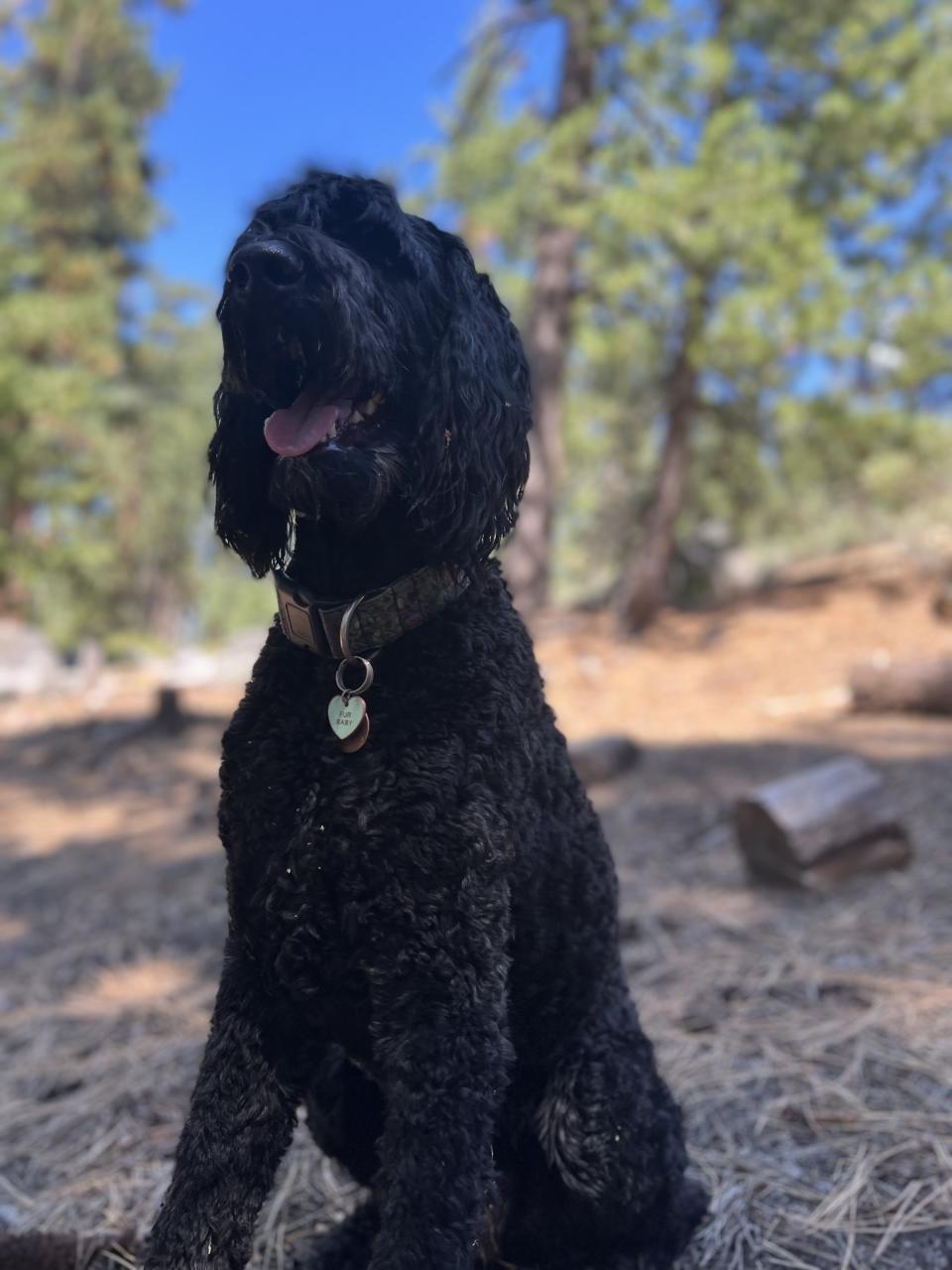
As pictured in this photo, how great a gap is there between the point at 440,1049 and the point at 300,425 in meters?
0.99

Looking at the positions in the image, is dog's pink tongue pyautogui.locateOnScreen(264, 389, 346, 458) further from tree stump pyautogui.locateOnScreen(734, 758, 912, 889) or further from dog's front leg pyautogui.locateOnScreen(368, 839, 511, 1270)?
tree stump pyautogui.locateOnScreen(734, 758, 912, 889)

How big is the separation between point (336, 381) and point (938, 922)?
3.44 meters

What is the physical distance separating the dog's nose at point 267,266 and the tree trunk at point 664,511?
9.94 meters

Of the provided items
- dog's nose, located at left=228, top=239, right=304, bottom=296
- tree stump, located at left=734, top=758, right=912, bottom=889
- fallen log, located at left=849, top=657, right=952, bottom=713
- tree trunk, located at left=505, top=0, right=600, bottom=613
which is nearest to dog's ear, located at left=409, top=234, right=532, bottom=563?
dog's nose, located at left=228, top=239, right=304, bottom=296

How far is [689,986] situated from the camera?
3.61 metres

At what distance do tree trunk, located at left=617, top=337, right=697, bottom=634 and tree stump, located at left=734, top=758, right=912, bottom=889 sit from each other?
6.70 m

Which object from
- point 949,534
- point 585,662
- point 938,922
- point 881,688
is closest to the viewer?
point 938,922

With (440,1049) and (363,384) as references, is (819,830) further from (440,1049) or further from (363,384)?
(363,384)

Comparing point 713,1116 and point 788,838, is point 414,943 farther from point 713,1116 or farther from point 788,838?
point 788,838

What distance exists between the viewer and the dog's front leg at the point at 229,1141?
1645 mm

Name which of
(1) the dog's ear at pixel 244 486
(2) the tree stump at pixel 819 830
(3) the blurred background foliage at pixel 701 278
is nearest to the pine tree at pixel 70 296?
(3) the blurred background foliage at pixel 701 278

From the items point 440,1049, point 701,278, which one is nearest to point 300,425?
point 440,1049

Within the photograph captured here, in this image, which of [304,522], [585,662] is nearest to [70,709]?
[585,662]

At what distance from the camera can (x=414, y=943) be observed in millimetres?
1597
